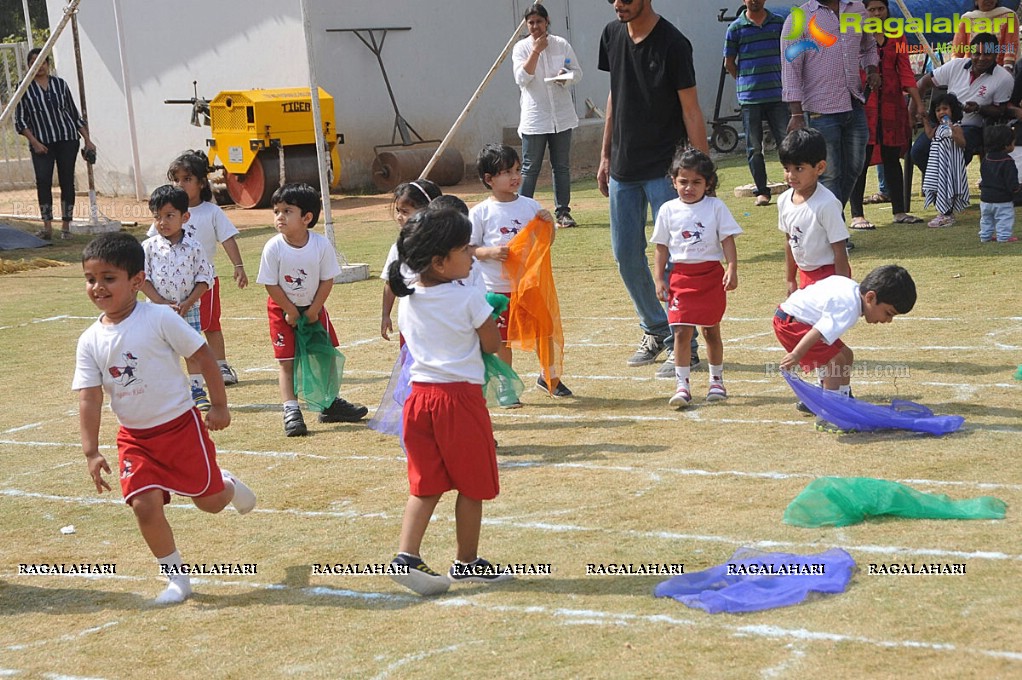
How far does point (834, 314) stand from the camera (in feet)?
18.7

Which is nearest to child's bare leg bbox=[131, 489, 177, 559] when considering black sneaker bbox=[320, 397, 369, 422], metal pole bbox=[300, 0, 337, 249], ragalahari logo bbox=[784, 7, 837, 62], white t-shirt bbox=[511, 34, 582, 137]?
black sneaker bbox=[320, 397, 369, 422]

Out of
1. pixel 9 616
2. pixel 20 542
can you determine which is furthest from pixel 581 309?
pixel 9 616

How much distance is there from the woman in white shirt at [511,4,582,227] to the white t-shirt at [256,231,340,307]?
6183mm

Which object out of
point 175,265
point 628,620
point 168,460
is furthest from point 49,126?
point 628,620

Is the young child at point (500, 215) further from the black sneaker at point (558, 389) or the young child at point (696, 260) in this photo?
the young child at point (696, 260)

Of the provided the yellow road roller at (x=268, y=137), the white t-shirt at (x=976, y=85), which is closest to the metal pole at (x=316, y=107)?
the white t-shirt at (x=976, y=85)

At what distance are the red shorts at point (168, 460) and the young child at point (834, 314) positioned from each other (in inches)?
99.4

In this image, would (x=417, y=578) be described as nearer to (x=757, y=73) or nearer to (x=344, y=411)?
(x=344, y=411)

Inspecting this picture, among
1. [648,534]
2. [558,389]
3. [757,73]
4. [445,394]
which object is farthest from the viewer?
[757,73]

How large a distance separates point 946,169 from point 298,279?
719 cm

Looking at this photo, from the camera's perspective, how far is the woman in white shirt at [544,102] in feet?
42.8

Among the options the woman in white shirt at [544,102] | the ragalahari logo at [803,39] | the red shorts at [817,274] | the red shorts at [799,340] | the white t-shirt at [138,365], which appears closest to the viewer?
the white t-shirt at [138,365]

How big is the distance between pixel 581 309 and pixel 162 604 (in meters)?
5.53

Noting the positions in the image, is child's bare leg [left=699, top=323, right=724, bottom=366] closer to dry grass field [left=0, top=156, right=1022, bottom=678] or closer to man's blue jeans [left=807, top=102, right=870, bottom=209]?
dry grass field [left=0, top=156, right=1022, bottom=678]
